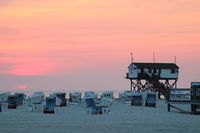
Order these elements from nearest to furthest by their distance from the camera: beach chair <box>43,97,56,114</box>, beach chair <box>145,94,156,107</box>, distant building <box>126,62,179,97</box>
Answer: beach chair <box>43,97,56,114</box>, beach chair <box>145,94,156,107</box>, distant building <box>126,62,179,97</box>

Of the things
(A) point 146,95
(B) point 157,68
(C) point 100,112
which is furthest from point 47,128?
(B) point 157,68

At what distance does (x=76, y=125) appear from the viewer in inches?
904

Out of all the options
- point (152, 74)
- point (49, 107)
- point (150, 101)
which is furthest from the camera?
point (152, 74)

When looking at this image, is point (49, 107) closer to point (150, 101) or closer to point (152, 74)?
point (150, 101)

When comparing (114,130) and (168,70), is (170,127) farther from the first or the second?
(168,70)

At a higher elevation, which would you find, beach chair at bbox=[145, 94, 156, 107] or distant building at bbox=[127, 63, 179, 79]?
distant building at bbox=[127, 63, 179, 79]

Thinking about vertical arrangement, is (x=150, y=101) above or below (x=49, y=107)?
above

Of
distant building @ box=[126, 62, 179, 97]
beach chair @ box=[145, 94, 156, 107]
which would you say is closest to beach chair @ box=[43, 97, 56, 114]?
beach chair @ box=[145, 94, 156, 107]

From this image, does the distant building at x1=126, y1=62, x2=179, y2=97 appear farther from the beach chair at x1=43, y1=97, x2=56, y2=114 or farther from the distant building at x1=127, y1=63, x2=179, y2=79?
the beach chair at x1=43, y1=97, x2=56, y2=114

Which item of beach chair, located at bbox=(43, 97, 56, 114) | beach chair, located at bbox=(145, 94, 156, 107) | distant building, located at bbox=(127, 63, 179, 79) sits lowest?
→ beach chair, located at bbox=(43, 97, 56, 114)

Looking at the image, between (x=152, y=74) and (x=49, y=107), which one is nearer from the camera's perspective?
(x=49, y=107)

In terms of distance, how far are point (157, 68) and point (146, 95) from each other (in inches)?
1120

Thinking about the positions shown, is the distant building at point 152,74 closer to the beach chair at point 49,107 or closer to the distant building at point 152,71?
the distant building at point 152,71

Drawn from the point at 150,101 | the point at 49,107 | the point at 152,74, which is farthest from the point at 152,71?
the point at 49,107
